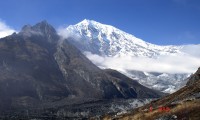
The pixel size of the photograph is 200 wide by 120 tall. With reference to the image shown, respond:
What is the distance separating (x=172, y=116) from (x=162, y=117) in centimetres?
259

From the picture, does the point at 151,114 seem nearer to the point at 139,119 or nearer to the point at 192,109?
the point at 139,119

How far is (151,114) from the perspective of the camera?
3034 inches

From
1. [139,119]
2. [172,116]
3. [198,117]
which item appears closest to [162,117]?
[172,116]

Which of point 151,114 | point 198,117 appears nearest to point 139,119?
point 151,114

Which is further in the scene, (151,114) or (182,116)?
(151,114)

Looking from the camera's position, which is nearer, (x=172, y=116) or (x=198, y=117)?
(x=198, y=117)

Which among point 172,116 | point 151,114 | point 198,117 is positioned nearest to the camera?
point 198,117

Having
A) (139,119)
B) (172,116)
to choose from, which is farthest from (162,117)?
(139,119)

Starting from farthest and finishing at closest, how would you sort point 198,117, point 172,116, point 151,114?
point 151,114, point 172,116, point 198,117

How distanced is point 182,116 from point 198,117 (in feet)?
12.8

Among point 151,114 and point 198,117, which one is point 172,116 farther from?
point 151,114

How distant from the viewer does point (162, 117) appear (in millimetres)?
65000

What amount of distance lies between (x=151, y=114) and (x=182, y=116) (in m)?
16.1

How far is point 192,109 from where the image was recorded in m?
63.0
